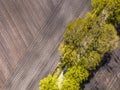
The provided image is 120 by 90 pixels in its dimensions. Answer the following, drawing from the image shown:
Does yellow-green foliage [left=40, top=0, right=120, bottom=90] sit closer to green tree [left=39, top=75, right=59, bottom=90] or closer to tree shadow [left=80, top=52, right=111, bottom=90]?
green tree [left=39, top=75, right=59, bottom=90]

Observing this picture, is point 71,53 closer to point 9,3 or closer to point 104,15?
point 104,15

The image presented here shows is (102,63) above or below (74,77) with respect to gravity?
below

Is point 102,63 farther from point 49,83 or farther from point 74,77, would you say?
point 49,83

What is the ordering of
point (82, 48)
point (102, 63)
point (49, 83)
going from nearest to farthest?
point (49, 83)
point (82, 48)
point (102, 63)

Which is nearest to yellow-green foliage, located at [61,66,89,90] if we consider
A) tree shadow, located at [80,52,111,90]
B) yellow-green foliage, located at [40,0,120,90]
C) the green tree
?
yellow-green foliage, located at [40,0,120,90]

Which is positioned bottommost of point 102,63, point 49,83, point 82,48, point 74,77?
point 102,63

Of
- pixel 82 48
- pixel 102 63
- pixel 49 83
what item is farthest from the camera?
pixel 102 63

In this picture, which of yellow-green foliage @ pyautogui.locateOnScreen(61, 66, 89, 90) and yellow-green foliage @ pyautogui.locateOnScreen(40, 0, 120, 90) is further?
yellow-green foliage @ pyautogui.locateOnScreen(40, 0, 120, 90)

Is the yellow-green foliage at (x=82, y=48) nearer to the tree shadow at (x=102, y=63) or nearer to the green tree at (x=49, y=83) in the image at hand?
the green tree at (x=49, y=83)

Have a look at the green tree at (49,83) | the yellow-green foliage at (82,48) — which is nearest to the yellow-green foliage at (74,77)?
the yellow-green foliage at (82,48)

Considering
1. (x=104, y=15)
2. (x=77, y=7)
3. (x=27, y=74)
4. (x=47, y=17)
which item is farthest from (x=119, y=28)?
(x=27, y=74)

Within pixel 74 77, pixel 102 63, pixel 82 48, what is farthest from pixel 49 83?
pixel 102 63
